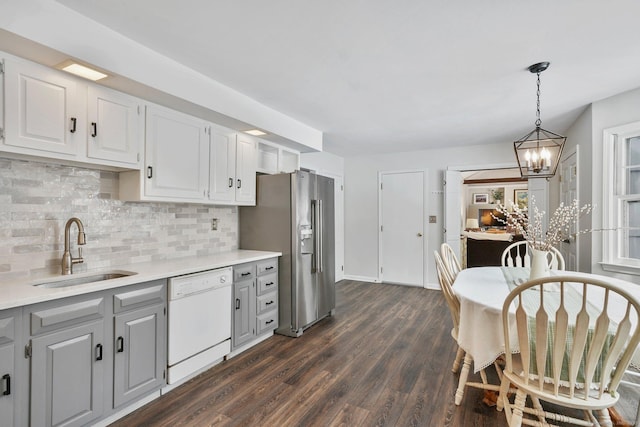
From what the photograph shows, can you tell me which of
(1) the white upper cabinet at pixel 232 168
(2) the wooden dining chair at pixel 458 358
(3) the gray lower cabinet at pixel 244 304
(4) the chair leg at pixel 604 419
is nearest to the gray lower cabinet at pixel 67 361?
(3) the gray lower cabinet at pixel 244 304

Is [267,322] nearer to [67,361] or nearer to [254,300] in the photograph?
[254,300]

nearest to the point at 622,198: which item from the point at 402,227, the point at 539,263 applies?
the point at 539,263

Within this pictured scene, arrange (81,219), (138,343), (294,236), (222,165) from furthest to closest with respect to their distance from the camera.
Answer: (294,236), (222,165), (81,219), (138,343)

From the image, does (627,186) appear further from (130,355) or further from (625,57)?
(130,355)

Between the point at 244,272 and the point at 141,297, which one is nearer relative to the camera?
the point at 141,297

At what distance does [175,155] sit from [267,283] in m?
1.48

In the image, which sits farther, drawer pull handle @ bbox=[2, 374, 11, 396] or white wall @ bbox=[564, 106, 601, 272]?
white wall @ bbox=[564, 106, 601, 272]

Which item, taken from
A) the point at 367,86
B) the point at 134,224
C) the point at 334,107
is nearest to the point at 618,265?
the point at 367,86

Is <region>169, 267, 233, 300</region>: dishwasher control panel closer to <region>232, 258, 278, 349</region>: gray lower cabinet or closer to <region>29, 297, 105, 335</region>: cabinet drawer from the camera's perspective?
<region>232, 258, 278, 349</region>: gray lower cabinet

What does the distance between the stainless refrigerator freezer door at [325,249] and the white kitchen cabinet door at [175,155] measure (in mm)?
1353

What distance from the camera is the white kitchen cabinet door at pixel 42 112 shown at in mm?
1736

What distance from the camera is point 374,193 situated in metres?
5.91

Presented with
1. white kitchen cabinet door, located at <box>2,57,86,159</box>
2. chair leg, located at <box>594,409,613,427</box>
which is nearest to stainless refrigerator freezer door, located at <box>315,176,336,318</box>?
white kitchen cabinet door, located at <box>2,57,86,159</box>

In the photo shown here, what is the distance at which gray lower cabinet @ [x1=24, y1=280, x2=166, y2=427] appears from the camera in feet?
5.37
